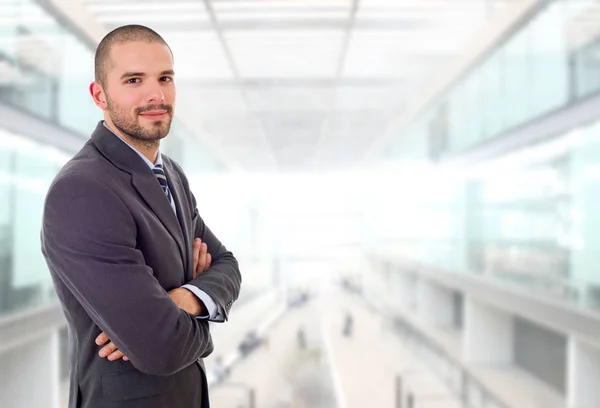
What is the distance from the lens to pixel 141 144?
5.43 ft

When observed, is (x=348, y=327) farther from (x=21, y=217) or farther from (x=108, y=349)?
(x=108, y=349)

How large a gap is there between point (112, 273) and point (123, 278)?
0.03 metres

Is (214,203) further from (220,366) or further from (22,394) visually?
(22,394)

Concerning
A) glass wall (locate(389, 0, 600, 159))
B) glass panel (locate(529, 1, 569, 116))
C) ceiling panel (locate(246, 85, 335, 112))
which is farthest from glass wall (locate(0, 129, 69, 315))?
ceiling panel (locate(246, 85, 335, 112))

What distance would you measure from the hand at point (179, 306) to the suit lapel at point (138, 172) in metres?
0.15

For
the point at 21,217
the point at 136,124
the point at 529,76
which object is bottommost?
the point at 21,217

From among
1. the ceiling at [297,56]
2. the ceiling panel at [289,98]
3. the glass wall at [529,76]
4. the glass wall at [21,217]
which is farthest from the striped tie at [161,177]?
the ceiling panel at [289,98]

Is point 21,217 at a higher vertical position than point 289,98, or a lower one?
lower

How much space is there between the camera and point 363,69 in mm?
7672

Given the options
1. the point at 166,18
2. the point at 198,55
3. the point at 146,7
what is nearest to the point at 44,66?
the point at 146,7

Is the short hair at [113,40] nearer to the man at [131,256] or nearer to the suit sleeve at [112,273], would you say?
the man at [131,256]

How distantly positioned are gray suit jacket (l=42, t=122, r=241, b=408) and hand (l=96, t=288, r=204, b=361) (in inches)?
1.3

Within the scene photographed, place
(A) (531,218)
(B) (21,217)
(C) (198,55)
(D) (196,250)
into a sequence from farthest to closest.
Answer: (A) (531,218) → (C) (198,55) → (B) (21,217) → (D) (196,250)

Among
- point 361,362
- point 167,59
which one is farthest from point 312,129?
point 167,59
